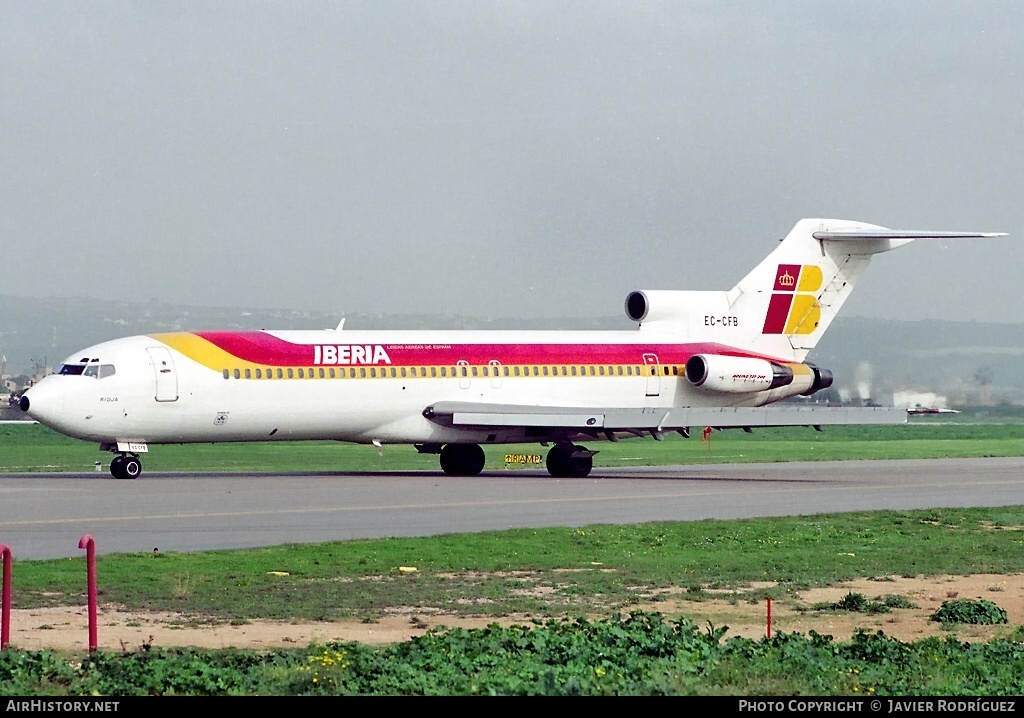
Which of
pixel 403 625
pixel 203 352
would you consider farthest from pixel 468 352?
pixel 403 625

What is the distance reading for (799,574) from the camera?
1981 cm

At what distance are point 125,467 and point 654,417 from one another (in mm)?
13413

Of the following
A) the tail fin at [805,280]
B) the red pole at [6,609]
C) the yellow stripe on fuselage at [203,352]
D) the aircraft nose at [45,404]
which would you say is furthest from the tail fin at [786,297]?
the red pole at [6,609]

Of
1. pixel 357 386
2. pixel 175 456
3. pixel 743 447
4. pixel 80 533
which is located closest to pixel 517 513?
pixel 80 533

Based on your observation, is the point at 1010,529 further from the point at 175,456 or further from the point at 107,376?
the point at 175,456

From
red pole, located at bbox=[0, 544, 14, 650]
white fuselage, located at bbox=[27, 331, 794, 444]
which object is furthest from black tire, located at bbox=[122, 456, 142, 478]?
red pole, located at bbox=[0, 544, 14, 650]

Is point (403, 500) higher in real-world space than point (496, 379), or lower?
lower

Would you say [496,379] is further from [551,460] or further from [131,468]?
[131,468]

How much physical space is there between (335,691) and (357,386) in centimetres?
2822

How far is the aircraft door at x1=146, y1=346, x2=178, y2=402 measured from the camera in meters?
37.0

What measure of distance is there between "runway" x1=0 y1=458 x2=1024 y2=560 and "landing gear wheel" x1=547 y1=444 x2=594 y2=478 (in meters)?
0.46

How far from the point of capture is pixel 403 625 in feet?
51.1

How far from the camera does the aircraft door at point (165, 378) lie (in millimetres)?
37031

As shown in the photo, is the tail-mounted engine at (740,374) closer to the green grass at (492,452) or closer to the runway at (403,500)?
the runway at (403,500)
